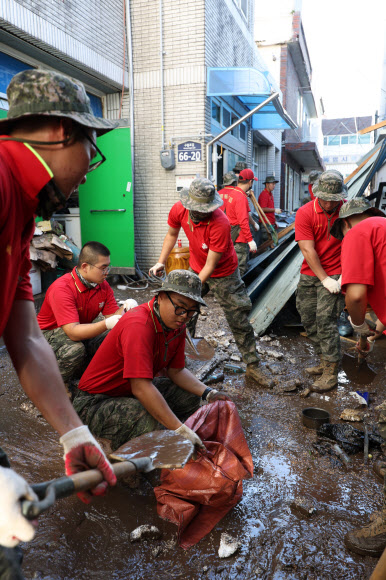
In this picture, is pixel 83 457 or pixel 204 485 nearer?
pixel 83 457

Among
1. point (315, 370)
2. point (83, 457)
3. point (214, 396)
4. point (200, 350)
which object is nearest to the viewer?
point (83, 457)

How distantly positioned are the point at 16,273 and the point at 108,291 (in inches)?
97.3

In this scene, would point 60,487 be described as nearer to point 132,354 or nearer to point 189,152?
point 132,354

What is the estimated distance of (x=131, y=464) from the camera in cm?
147

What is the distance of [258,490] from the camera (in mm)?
2539

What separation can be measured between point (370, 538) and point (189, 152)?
729cm

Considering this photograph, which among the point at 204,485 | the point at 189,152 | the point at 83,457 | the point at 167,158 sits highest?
the point at 189,152

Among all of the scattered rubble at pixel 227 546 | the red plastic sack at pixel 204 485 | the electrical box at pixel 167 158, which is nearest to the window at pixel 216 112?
the electrical box at pixel 167 158

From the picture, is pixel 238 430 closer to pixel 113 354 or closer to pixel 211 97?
pixel 113 354

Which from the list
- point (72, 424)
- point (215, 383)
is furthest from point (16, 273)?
point (215, 383)

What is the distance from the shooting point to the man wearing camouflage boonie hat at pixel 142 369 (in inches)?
93.2

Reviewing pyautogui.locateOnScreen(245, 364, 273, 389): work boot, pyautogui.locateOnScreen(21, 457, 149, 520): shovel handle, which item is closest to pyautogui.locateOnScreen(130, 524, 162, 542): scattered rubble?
pyautogui.locateOnScreen(21, 457, 149, 520): shovel handle

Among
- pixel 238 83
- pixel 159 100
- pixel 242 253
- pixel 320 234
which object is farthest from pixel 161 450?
pixel 159 100

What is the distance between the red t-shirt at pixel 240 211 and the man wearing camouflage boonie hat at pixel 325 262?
97.1 inches
